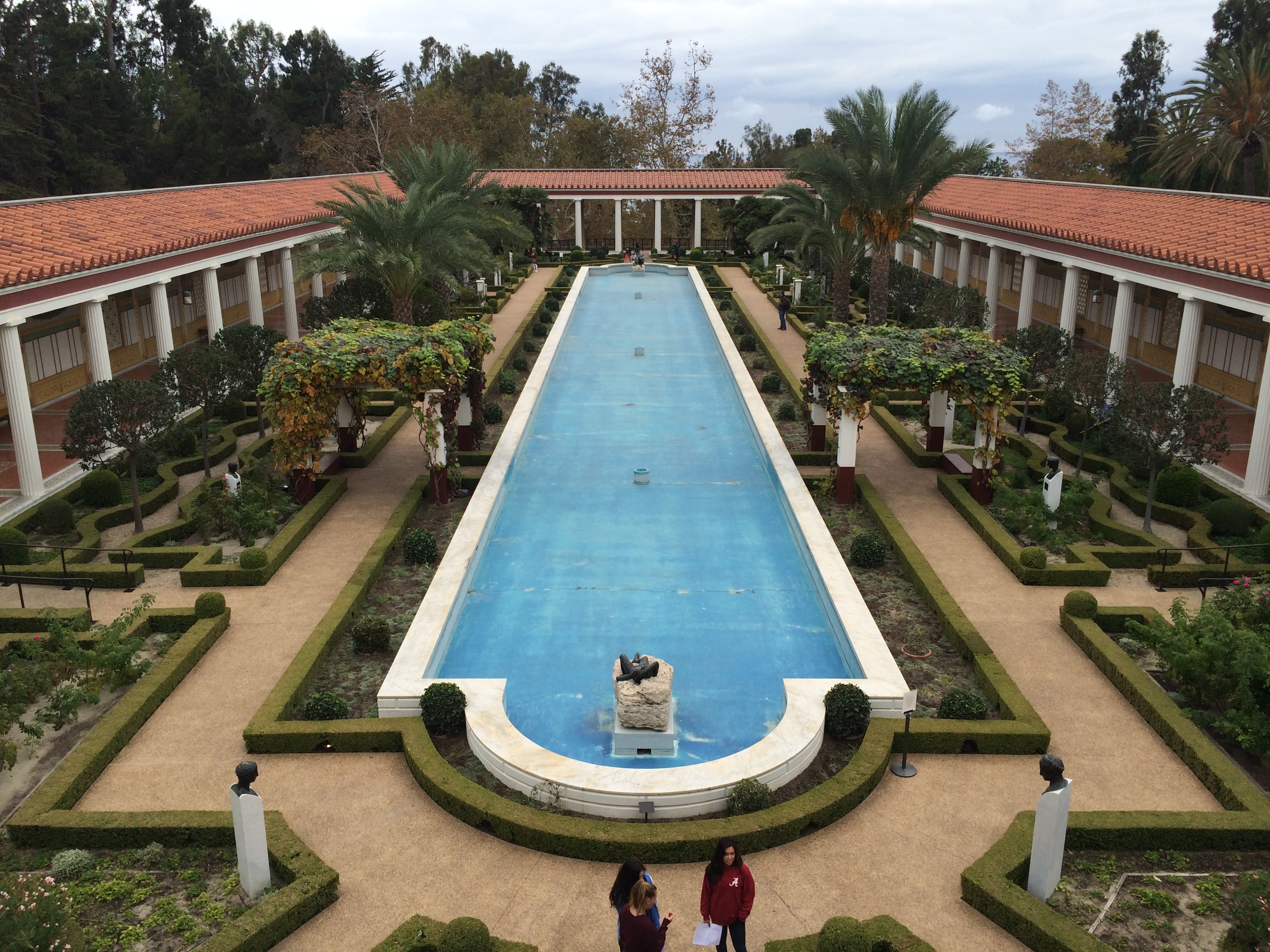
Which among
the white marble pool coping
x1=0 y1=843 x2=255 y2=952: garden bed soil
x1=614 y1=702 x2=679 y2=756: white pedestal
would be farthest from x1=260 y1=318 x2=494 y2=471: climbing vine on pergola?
x1=0 y1=843 x2=255 y2=952: garden bed soil

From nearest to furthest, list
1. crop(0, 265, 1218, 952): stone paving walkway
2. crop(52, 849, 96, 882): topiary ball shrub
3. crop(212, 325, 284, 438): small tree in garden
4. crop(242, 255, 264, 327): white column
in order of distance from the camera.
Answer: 1. crop(0, 265, 1218, 952): stone paving walkway
2. crop(52, 849, 96, 882): topiary ball shrub
3. crop(212, 325, 284, 438): small tree in garden
4. crop(242, 255, 264, 327): white column

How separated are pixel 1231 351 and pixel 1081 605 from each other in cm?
1560

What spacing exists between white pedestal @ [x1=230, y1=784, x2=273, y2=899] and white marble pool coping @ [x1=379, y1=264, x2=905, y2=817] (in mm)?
2666

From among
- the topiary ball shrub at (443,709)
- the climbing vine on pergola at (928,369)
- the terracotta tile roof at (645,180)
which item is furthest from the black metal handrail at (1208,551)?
the terracotta tile roof at (645,180)

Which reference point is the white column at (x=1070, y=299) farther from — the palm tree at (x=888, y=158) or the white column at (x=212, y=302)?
the white column at (x=212, y=302)

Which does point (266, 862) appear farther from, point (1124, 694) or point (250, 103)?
point (250, 103)

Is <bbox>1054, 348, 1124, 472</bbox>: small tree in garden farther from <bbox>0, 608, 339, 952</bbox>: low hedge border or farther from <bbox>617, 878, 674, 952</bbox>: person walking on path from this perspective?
<bbox>0, 608, 339, 952</bbox>: low hedge border

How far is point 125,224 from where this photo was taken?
25422 mm

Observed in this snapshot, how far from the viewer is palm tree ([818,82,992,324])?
23.9 m

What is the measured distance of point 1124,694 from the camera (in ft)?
43.7

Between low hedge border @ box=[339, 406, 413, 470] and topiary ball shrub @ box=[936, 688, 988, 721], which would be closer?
topiary ball shrub @ box=[936, 688, 988, 721]

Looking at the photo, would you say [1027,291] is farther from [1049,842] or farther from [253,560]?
[1049,842]

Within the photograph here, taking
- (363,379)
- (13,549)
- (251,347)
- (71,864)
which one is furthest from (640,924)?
(251,347)

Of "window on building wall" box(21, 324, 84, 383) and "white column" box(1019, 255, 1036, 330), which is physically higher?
"white column" box(1019, 255, 1036, 330)
